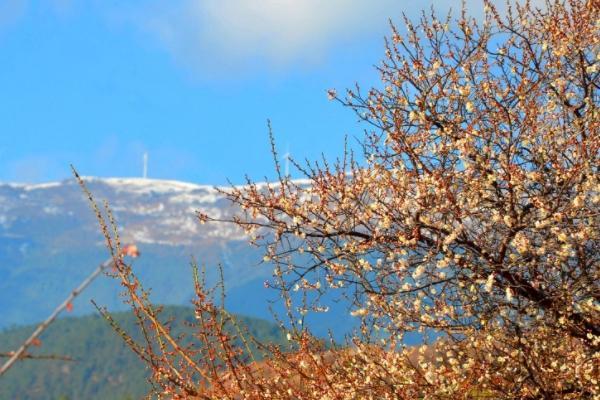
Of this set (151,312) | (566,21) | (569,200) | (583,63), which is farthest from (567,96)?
(151,312)

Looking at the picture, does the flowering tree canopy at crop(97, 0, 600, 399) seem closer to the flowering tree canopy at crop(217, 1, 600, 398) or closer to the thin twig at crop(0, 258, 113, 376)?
the flowering tree canopy at crop(217, 1, 600, 398)

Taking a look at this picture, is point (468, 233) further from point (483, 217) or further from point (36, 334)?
point (36, 334)

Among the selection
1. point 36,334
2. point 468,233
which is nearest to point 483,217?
point 468,233

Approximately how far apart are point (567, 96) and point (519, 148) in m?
1.52

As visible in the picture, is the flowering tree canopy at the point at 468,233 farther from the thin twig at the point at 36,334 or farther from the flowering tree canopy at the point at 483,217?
the thin twig at the point at 36,334

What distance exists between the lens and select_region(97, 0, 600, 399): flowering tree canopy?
11.1 meters

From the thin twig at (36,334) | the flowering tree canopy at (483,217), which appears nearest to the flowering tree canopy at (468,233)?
the flowering tree canopy at (483,217)

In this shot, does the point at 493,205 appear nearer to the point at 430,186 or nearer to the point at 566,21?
the point at 430,186

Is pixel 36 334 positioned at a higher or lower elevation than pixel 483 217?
lower

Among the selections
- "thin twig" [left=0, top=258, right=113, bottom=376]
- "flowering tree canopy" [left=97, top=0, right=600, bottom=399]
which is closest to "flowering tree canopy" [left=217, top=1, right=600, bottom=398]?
"flowering tree canopy" [left=97, top=0, right=600, bottom=399]

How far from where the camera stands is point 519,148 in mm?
12445

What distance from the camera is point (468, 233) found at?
11875 mm

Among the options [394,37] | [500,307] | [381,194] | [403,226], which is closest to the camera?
[500,307]

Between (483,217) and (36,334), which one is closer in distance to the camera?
(36,334)
